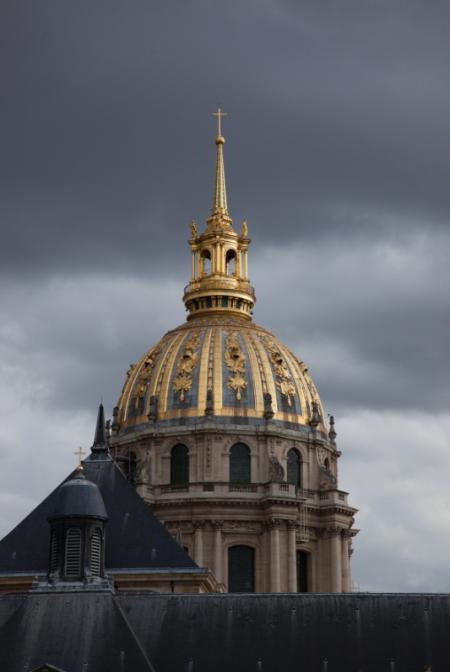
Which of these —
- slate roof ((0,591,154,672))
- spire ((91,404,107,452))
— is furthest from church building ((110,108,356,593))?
slate roof ((0,591,154,672))

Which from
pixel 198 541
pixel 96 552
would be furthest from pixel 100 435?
pixel 198 541

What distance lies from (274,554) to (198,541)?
6474 millimetres

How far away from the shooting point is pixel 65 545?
7269 cm

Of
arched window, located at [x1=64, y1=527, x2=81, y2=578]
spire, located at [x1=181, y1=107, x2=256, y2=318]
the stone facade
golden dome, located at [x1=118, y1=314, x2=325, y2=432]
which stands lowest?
arched window, located at [x1=64, y1=527, x2=81, y2=578]

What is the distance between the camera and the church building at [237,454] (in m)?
127

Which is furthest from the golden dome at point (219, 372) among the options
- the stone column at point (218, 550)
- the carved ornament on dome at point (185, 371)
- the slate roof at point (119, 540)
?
the slate roof at point (119, 540)

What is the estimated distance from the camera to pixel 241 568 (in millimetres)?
127188

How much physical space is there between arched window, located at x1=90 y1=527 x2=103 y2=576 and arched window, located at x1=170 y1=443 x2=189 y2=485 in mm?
56350

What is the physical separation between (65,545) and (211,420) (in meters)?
58.5

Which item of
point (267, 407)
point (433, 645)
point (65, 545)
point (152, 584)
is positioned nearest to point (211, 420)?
point (267, 407)

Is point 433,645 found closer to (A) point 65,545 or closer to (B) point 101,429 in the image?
(A) point 65,545

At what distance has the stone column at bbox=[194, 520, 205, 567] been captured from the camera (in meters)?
124

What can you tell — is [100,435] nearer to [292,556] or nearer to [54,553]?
[54,553]

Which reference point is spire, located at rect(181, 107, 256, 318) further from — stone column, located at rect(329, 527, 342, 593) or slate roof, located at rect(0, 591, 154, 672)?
slate roof, located at rect(0, 591, 154, 672)
